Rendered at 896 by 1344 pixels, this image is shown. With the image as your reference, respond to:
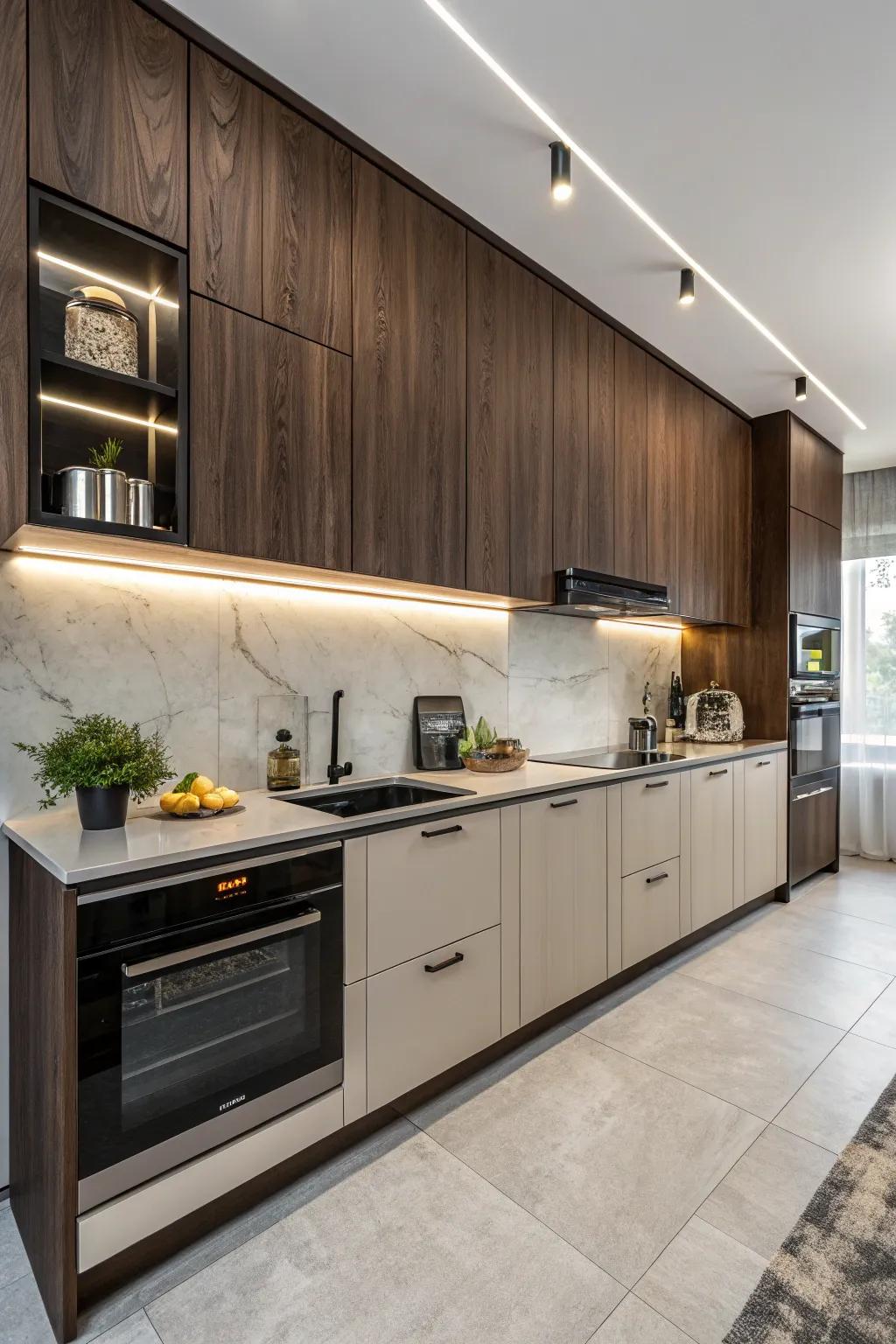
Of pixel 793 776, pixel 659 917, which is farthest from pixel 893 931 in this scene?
pixel 659 917

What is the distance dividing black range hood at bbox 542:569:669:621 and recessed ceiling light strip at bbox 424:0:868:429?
121 cm

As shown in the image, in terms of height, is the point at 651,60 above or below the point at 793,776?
above

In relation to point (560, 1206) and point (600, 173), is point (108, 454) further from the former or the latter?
point (560, 1206)

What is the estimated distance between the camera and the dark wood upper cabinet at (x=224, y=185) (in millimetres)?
1704

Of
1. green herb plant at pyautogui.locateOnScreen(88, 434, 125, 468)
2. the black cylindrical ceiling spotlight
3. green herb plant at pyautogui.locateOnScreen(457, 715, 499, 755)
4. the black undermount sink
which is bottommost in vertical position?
the black undermount sink

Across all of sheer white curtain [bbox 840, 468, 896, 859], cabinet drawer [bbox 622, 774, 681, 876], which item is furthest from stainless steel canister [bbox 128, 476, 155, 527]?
sheer white curtain [bbox 840, 468, 896, 859]

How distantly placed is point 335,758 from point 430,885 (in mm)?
605

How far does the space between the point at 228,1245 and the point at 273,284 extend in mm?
2331

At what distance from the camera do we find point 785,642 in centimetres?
400

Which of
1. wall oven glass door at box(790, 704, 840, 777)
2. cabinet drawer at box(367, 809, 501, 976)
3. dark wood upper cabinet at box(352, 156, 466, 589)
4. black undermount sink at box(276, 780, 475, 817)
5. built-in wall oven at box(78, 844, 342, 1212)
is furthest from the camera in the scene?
wall oven glass door at box(790, 704, 840, 777)

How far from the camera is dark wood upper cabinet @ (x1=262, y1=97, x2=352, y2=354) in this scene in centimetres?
185

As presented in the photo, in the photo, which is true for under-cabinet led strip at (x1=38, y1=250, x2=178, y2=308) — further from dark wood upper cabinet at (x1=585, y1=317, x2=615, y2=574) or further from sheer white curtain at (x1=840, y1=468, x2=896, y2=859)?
sheer white curtain at (x1=840, y1=468, x2=896, y2=859)

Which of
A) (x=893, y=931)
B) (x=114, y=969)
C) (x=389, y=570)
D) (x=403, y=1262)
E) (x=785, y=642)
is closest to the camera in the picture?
(x=114, y=969)

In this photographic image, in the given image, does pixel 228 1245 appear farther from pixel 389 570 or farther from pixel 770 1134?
pixel 389 570
